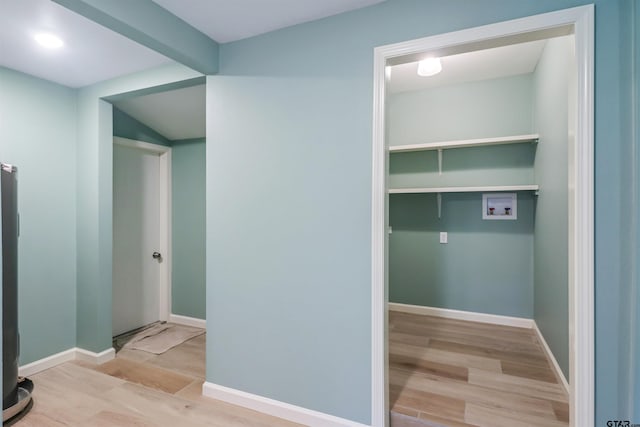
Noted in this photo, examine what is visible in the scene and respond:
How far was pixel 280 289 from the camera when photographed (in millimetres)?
2070

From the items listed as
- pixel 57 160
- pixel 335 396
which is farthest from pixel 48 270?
pixel 335 396

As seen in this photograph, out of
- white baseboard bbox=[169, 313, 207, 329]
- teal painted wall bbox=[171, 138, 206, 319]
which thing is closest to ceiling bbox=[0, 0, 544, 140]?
teal painted wall bbox=[171, 138, 206, 319]

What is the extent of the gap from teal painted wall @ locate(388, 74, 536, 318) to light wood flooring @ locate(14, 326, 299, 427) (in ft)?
7.66

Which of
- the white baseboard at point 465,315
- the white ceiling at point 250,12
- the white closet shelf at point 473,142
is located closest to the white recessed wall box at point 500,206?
the white closet shelf at point 473,142

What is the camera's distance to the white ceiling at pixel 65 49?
1.81m

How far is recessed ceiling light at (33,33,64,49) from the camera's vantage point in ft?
6.68

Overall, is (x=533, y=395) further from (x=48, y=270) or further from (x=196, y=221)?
(x=48, y=270)

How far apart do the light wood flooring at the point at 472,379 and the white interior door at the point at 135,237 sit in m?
2.90

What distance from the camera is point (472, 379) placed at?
7.29 ft

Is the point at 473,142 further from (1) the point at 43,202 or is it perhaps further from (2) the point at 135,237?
(1) the point at 43,202

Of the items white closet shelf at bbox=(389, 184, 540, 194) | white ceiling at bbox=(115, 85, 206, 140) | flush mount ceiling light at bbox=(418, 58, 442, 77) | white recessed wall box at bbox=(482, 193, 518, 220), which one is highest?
flush mount ceiling light at bbox=(418, 58, 442, 77)

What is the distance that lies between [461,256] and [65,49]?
4.04 m

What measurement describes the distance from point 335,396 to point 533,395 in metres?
1.33

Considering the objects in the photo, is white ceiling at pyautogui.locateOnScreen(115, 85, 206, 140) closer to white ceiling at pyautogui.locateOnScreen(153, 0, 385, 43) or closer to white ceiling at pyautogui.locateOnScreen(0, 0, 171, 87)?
white ceiling at pyautogui.locateOnScreen(0, 0, 171, 87)
